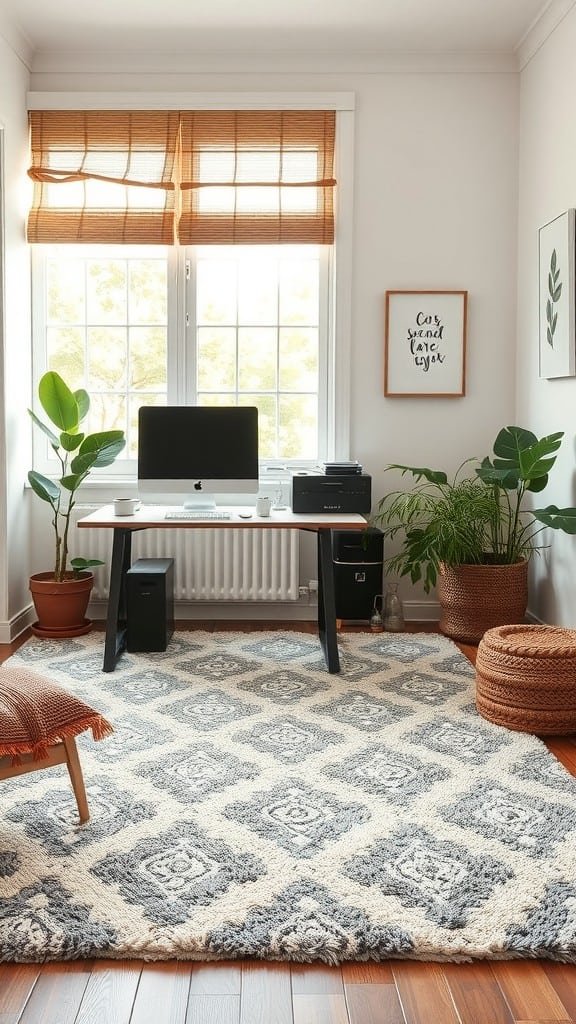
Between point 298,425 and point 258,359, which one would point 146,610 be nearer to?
point 298,425

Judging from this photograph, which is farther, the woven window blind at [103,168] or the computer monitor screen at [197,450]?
the woven window blind at [103,168]

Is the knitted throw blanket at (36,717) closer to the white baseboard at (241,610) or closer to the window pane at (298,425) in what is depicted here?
the white baseboard at (241,610)

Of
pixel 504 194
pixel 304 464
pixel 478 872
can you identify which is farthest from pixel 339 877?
pixel 504 194

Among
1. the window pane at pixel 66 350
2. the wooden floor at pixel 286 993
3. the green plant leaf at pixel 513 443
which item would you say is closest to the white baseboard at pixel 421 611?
the green plant leaf at pixel 513 443

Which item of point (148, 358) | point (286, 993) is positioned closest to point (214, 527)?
point (148, 358)

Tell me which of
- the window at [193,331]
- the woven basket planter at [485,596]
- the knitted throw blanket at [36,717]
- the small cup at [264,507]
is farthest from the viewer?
the window at [193,331]

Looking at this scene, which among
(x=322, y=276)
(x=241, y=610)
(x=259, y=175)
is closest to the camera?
(x=259, y=175)

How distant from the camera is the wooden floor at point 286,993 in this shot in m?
1.76

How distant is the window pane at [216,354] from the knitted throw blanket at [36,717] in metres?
2.71

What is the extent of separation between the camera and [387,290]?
4.85 meters

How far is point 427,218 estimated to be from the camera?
15.8ft

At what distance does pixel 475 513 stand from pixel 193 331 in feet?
5.76

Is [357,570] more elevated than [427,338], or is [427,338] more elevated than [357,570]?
[427,338]

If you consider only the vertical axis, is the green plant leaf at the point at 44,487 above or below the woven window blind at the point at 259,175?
below
